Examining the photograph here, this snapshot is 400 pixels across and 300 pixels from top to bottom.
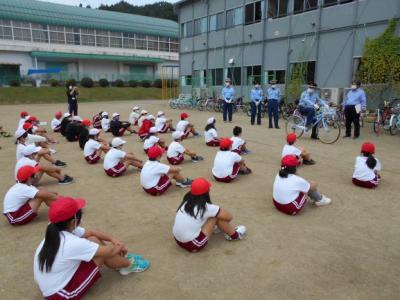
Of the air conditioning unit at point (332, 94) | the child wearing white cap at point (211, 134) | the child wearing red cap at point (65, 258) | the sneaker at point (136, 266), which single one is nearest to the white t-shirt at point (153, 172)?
the sneaker at point (136, 266)

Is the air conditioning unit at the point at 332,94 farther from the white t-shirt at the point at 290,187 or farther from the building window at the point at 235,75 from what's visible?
the white t-shirt at the point at 290,187

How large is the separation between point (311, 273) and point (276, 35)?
17.8 metres

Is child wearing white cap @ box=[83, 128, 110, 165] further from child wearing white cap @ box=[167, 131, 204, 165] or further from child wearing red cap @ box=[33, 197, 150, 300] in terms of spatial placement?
child wearing red cap @ box=[33, 197, 150, 300]

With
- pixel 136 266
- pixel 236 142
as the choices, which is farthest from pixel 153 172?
pixel 236 142

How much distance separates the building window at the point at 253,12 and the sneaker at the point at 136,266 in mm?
19459

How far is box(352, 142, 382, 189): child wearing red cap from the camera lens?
5609 millimetres

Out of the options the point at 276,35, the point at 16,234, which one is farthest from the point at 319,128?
the point at 276,35

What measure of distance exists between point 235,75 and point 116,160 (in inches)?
680

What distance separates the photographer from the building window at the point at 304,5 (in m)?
16.6

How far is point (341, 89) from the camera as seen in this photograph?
50.3 feet

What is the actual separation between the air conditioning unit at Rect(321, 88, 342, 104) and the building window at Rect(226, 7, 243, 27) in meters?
8.63

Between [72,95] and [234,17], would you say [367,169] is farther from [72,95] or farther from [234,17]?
[234,17]

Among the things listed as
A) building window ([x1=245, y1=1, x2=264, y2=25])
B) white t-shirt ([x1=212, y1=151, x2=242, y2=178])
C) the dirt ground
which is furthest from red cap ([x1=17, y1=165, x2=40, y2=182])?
building window ([x1=245, y1=1, x2=264, y2=25])

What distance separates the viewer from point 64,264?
2770 mm
